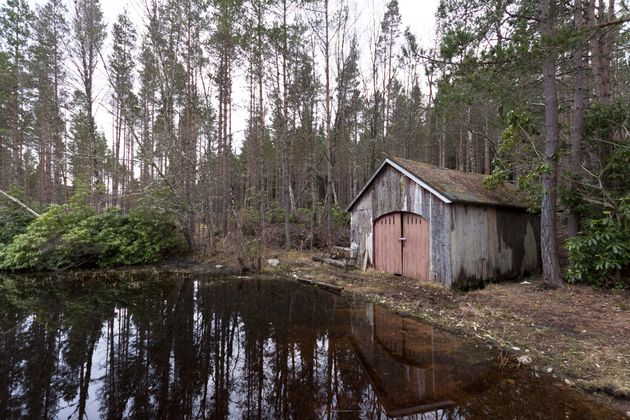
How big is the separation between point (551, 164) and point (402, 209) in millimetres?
3936

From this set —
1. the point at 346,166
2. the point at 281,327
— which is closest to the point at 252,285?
the point at 281,327

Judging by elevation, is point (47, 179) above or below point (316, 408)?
above

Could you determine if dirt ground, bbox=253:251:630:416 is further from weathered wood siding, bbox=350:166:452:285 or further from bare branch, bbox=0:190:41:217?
bare branch, bbox=0:190:41:217

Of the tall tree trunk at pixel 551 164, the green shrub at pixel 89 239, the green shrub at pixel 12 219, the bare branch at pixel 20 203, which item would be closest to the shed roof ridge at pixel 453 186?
the tall tree trunk at pixel 551 164

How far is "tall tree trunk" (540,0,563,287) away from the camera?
764 centimetres

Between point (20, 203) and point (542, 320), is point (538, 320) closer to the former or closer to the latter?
point (542, 320)

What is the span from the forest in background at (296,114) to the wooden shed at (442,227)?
4.14 ft

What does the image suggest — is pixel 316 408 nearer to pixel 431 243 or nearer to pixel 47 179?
pixel 431 243

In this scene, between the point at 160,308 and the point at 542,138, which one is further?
the point at 542,138

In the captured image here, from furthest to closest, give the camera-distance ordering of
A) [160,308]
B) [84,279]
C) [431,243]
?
[84,279] < [431,243] < [160,308]

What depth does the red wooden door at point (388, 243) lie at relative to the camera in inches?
396

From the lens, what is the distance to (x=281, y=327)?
19.4ft

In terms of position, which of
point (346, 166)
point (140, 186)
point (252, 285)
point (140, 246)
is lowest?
point (252, 285)

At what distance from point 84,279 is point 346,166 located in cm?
1814
